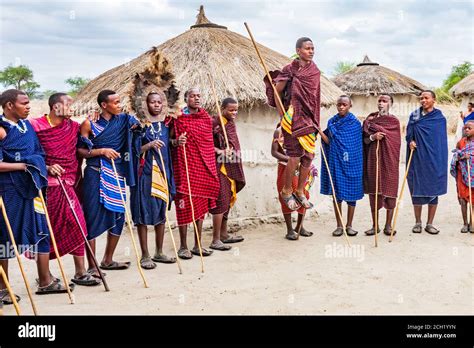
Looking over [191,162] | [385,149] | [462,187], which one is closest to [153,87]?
[191,162]

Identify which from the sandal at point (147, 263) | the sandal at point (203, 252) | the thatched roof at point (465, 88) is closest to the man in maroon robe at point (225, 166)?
the sandal at point (203, 252)

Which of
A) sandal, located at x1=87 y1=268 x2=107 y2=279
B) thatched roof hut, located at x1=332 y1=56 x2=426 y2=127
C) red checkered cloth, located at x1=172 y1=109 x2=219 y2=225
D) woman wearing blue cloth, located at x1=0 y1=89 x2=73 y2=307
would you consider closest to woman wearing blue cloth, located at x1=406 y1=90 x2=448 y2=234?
red checkered cloth, located at x1=172 y1=109 x2=219 y2=225

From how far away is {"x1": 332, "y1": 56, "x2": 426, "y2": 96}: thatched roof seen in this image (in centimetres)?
1709

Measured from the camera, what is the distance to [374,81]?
17.2 metres

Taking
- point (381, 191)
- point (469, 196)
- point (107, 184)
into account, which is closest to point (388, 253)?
point (381, 191)

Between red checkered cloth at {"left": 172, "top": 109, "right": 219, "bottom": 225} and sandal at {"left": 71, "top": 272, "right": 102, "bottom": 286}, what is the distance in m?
1.27

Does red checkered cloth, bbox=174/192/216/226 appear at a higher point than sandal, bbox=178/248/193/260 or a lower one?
higher

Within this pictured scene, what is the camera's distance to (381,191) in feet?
24.2

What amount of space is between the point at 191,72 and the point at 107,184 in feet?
10.1

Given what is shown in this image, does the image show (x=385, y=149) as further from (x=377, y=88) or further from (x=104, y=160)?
(x=377, y=88)

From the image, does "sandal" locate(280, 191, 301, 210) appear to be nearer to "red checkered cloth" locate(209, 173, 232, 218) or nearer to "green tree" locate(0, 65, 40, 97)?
"red checkered cloth" locate(209, 173, 232, 218)

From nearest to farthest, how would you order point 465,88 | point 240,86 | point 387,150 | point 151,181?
point 151,181
point 387,150
point 240,86
point 465,88

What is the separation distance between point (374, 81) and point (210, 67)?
10.2 meters
